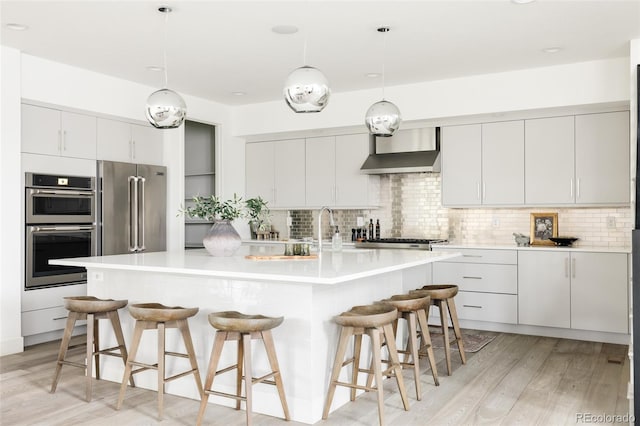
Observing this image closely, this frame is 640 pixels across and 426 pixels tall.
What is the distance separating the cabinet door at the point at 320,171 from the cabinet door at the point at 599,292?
9.17 feet

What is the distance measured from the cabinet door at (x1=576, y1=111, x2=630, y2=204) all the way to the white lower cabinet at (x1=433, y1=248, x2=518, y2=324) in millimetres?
934

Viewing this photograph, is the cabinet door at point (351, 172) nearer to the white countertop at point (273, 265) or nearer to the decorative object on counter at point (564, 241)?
the decorative object on counter at point (564, 241)

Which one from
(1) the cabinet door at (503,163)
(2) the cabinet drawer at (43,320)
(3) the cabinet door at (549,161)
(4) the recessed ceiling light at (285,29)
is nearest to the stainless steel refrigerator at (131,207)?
(2) the cabinet drawer at (43,320)

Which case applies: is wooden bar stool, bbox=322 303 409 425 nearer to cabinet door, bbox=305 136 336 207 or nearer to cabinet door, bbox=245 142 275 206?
cabinet door, bbox=305 136 336 207

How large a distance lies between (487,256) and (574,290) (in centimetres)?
84

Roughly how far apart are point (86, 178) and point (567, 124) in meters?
4.64

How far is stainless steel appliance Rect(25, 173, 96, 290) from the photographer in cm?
511

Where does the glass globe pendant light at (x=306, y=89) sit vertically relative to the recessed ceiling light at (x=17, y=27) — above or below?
below

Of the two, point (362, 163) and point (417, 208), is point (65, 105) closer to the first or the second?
point (362, 163)

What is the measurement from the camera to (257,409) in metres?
3.45

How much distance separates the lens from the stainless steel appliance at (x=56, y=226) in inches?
201

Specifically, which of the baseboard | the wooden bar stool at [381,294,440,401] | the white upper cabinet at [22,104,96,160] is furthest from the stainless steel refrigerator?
the wooden bar stool at [381,294,440,401]

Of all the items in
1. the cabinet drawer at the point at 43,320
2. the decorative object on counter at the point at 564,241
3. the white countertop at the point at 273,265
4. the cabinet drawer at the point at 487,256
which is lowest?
the cabinet drawer at the point at 43,320

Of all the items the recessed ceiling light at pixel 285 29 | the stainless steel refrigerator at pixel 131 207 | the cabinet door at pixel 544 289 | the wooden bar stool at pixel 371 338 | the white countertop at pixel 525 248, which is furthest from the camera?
the stainless steel refrigerator at pixel 131 207
